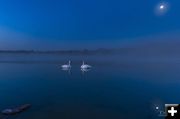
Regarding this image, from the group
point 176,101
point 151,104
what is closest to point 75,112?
point 151,104

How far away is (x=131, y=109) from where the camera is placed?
51.2 meters

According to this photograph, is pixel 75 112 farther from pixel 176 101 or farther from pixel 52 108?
pixel 176 101

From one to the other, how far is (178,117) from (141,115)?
3745 centimetres

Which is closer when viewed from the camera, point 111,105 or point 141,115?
point 141,115

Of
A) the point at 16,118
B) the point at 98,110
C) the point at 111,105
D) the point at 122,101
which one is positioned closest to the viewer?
the point at 16,118

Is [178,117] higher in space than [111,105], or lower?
higher

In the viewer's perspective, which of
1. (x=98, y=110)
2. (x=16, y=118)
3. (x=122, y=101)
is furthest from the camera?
(x=122, y=101)

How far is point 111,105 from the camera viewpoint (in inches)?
2231

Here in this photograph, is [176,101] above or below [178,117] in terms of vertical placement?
below

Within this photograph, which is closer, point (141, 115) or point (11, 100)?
point (141, 115)

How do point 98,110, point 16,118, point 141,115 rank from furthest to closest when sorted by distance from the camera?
point 98,110
point 141,115
point 16,118

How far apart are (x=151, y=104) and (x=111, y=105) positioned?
11944 millimetres

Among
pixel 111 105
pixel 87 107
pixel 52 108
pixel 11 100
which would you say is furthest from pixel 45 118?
pixel 11 100

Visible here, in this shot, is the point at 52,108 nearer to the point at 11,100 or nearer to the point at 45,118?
the point at 45,118
